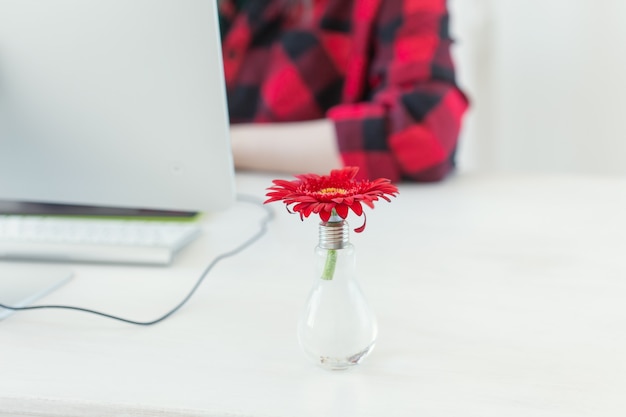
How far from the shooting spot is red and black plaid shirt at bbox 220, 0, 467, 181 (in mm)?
1154

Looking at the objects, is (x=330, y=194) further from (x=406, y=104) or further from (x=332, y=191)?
(x=406, y=104)

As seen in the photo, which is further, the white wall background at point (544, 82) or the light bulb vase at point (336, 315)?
the white wall background at point (544, 82)

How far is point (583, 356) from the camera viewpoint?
521 millimetres

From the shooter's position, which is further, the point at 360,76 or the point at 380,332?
the point at 360,76

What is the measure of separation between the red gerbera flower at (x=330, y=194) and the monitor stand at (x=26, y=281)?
0.32m

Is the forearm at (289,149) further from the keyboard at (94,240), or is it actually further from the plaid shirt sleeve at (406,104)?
the keyboard at (94,240)

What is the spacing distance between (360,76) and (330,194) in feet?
3.25

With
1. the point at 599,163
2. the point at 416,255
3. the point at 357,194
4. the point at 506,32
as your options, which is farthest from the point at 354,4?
the point at 357,194

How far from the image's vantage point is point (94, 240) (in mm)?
807

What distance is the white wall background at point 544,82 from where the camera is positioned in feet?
5.35

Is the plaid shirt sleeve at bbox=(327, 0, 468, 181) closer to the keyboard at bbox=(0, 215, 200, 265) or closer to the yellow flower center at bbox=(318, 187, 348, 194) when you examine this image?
the keyboard at bbox=(0, 215, 200, 265)

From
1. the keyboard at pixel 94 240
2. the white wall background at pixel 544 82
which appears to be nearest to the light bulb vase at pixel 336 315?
the keyboard at pixel 94 240

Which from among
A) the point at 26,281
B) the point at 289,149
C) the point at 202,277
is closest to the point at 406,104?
the point at 289,149

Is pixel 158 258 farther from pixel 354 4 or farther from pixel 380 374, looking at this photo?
pixel 354 4
